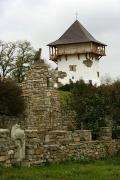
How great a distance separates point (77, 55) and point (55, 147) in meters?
60.1

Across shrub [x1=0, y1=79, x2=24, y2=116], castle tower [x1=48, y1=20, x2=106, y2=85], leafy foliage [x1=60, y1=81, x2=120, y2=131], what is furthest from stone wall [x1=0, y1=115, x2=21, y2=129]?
castle tower [x1=48, y1=20, x2=106, y2=85]

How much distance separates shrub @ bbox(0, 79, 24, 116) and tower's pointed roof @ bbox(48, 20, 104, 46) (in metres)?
44.5

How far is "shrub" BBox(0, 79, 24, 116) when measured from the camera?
26469 mm

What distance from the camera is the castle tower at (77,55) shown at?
74875 millimetres

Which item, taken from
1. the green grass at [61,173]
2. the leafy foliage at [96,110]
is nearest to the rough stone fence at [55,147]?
the green grass at [61,173]

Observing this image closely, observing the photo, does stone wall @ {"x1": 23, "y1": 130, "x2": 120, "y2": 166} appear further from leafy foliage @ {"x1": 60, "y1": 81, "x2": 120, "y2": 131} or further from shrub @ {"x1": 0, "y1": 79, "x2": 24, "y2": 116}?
shrub @ {"x1": 0, "y1": 79, "x2": 24, "y2": 116}

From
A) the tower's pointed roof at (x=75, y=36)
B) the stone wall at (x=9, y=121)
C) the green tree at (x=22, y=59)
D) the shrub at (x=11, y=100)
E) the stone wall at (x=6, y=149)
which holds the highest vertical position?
the tower's pointed roof at (x=75, y=36)

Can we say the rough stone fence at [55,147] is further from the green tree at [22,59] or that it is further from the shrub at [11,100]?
the green tree at [22,59]

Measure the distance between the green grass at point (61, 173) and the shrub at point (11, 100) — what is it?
11.5 metres

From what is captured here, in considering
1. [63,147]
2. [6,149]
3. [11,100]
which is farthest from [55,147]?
[11,100]

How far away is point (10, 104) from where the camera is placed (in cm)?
2862

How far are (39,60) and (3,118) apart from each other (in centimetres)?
323

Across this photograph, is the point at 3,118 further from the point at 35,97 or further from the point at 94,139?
the point at 94,139

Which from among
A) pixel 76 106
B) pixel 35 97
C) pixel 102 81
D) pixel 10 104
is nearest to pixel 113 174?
pixel 35 97
